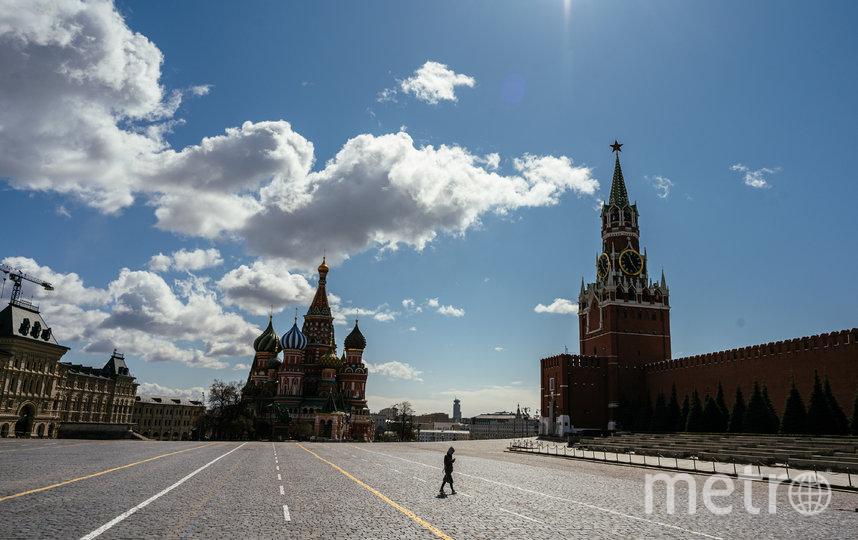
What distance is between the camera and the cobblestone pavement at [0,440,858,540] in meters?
9.77

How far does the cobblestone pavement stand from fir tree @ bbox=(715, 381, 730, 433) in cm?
3314

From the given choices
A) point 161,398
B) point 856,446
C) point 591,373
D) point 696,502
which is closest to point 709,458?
point 856,446

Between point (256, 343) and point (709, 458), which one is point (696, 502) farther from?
point (256, 343)

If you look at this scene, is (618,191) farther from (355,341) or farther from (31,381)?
(31,381)

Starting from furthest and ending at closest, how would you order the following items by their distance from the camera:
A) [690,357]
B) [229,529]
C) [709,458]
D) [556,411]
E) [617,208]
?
[617,208], [556,411], [690,357], [709,458], [229,529]

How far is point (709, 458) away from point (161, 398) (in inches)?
4492

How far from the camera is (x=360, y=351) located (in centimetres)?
8900

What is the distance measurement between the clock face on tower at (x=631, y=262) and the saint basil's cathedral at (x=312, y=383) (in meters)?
41.1

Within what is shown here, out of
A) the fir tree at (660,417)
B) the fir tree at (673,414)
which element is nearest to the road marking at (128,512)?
the fir tree at (673,414)

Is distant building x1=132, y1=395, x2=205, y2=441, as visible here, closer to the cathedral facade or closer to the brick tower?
the cathedral facade

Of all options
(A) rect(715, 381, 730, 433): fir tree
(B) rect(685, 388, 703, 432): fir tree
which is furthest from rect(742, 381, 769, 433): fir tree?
(B) rect(685, 388, 703, 432): fir tree

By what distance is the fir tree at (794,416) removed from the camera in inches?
1563

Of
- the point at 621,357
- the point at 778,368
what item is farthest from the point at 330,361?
the point at 778,368

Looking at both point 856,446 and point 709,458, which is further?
point 709,458
